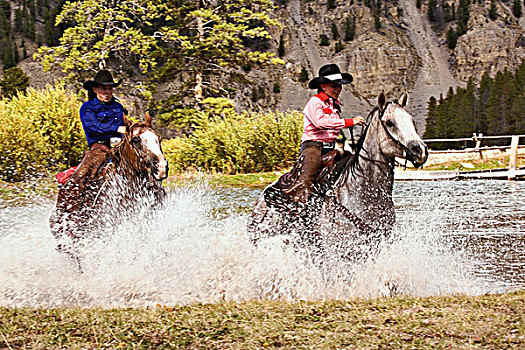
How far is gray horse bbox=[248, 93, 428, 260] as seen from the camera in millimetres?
5855

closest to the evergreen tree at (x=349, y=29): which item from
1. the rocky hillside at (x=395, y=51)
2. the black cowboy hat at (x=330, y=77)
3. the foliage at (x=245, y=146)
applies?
the rocky hillside at (x=395, y=51)

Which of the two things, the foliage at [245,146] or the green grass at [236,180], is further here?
the foliage at [245,146]

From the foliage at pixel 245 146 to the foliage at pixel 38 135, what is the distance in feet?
14.4

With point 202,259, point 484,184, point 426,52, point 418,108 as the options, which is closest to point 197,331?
point 202,259

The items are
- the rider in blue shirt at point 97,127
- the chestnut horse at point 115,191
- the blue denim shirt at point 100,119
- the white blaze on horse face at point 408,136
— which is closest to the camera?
the white blaze on horse face at point 408,136

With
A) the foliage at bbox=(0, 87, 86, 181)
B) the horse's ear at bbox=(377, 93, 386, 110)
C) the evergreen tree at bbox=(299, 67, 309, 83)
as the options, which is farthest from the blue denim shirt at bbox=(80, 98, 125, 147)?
the evergreen tree at bbox=(299, 67, 309, 83)

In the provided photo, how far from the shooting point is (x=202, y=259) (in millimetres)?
7309

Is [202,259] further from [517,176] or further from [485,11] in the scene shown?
[485,11]

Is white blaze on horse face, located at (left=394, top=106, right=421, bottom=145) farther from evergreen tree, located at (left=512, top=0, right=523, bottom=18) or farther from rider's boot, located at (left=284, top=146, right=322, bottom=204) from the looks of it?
evergreen tree, located at (left=512, top=0, right=523, bottom=18)

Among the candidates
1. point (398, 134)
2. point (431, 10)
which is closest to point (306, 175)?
point (398, 134)

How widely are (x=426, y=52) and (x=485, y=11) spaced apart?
1360 centimetres

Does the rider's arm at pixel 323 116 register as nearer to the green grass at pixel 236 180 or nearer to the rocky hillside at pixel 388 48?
the green grass at pixel 236 180

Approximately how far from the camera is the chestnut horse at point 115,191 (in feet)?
21.1

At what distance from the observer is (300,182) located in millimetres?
6328
